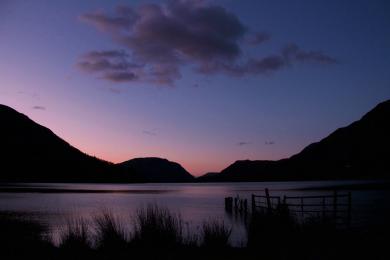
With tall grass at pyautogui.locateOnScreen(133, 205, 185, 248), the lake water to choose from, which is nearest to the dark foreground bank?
tall grass at pyautogui.locateOnScreen(133, 205, 185, 248)

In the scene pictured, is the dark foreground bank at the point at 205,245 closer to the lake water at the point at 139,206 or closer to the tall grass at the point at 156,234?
the tall grass at the point at 156,234

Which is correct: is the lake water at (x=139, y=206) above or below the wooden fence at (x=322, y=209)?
below

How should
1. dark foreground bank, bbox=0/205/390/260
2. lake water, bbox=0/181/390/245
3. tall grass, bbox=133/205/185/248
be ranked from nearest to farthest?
dark foreground bank, bbox=0/205/390/260, tall grass, bbox=133/205/185/248, lake water, bbox=0/181/390/245

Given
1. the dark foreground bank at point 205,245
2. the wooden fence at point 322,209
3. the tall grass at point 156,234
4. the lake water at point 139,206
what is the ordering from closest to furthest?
the dark foreground bank at point 205,245 < the tall grass at point 156,234 < the wooden fence at point 322,209 < the lake water at point 139,206

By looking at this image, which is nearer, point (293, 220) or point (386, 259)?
point (386, 259)

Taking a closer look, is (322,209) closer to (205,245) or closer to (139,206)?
(139,206)

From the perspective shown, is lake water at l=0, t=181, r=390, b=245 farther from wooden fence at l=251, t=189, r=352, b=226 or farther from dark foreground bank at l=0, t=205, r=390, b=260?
wooden fence at l=251, t=189, r=352, b=226

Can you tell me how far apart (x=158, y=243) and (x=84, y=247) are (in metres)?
2.25

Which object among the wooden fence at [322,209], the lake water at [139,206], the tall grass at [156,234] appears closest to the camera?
the tall grass at [156,234]

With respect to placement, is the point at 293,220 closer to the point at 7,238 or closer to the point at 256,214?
the point at 256,214

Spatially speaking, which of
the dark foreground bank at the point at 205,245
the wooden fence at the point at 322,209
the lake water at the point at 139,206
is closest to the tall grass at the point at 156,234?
the dark foreground bank at the point at 205,245

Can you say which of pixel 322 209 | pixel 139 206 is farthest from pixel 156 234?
pixel 139 206

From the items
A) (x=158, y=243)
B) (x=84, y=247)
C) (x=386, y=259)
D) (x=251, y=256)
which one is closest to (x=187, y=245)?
(x=158, y=243)

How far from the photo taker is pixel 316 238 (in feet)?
44.3
